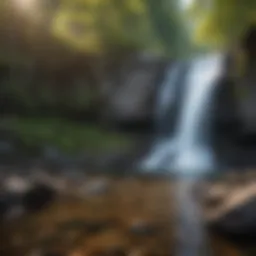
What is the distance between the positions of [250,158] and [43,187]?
0.57 metres

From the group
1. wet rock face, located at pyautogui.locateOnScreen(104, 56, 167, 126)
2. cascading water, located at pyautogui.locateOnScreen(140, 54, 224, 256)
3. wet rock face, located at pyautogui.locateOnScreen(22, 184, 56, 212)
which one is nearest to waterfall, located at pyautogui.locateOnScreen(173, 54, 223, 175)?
cascading water, located at pyautogui.locateOnScreen(140, 54, 224, 256)

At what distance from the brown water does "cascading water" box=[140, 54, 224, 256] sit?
4 cm

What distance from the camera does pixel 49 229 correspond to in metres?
1.44

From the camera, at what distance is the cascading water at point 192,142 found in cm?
142

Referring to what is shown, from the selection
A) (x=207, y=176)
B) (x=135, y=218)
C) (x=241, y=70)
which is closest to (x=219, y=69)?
(x=241, y=70)

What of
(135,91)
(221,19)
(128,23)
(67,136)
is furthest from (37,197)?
(221,19)

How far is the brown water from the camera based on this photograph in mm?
1404

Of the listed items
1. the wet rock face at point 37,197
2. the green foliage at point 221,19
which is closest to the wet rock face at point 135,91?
the green foliage at point 221,19

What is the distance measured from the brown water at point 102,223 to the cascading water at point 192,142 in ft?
0.12

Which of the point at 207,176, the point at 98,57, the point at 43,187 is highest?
the point at 98,57

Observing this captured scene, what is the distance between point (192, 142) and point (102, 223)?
0.33 meters

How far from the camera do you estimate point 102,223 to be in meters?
1.42

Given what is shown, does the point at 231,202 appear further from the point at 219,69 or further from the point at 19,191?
the point at 19,191

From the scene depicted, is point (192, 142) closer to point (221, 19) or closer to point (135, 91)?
point (135, 91)
